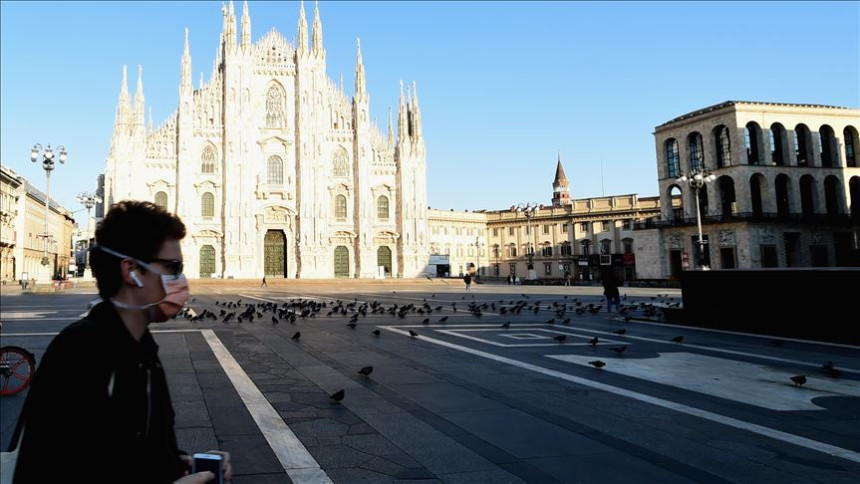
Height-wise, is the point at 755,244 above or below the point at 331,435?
above

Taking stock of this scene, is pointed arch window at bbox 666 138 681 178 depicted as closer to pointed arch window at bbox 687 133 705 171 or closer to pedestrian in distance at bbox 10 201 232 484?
pointed arch window at bbox 687 133 705 171

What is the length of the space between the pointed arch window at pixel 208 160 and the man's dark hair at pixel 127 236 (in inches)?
2121

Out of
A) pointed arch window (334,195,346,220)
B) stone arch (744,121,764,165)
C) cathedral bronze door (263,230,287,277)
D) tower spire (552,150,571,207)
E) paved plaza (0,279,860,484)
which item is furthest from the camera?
tower spire (552,150,571,207)

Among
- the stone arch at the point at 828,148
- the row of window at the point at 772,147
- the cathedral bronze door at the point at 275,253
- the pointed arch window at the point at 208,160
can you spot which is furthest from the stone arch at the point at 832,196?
the pointed arch window at the point at 208,160

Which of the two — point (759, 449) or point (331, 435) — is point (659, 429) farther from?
point (331, 435)

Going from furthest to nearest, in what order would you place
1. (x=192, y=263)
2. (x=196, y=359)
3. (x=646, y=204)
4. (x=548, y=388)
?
1. (x=646, y=204)
2. (x=192, y=263)
3. (x=196, y=359)
4. (x=548, y=388)

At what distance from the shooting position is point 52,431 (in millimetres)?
1487

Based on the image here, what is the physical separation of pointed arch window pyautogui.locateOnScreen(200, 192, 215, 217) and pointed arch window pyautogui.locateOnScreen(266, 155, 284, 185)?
5.72m

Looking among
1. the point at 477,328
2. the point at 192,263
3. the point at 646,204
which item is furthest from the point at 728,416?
the point at 646,204

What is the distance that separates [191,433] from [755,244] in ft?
169

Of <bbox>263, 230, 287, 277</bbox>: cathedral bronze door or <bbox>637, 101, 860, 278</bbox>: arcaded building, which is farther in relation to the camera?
<bbox>263, 230, 287, 277</bbox>: cathedral bronze door

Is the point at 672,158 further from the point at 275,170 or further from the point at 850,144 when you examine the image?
the point at 275,170

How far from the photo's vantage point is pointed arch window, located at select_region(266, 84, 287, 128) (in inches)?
2142

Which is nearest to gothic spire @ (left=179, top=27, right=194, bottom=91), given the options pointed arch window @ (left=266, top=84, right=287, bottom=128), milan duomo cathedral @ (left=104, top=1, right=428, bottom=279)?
milan duomo cathedral @ (left=104, top=1, right=428, bottom=279)
